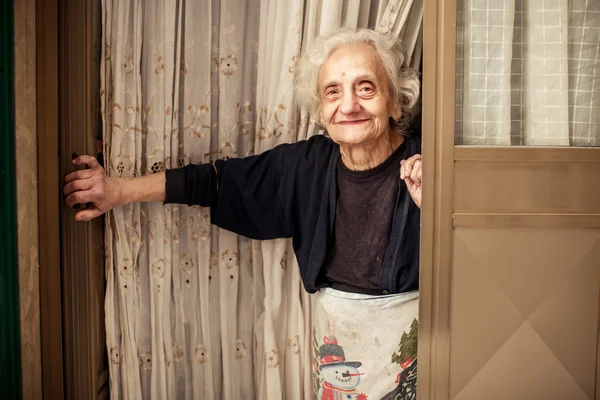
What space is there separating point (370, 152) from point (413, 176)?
204mm

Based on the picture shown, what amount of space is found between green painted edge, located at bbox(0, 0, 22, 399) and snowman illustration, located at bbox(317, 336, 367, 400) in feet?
3.17

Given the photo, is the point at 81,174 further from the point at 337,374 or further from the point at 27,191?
the point at 337,374

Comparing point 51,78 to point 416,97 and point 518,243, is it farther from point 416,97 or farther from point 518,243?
point 518,243

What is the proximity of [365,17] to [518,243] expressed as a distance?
924mm

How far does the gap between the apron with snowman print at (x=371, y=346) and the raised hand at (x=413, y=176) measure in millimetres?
325

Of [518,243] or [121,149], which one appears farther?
[121,149]

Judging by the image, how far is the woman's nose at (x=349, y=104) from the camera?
5.76 ft

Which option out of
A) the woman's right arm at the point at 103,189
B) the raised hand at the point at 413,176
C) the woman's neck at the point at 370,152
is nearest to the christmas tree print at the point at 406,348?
the raised hand at the point at 413,176

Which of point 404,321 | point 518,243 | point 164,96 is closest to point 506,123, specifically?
point 518,243

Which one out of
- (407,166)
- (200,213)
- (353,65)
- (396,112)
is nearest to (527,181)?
(407,166)

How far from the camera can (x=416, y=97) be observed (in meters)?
1.85

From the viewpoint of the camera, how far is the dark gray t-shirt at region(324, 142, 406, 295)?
6.02 feet

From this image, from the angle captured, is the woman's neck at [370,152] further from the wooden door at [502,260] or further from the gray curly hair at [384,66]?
the wooden door at [502,260]

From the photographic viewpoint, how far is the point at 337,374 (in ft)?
6.23
